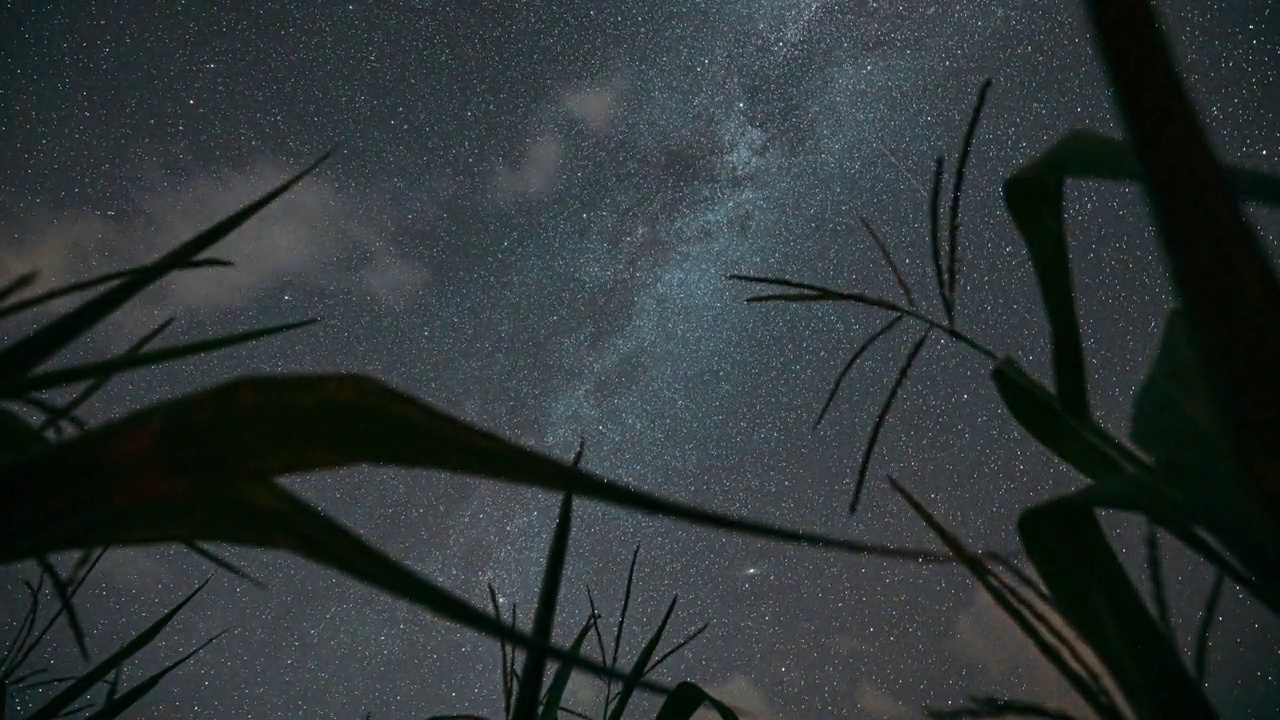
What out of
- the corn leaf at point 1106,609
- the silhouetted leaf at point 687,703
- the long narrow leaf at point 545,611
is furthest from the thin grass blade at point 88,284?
the silhouetted leaf at point 687,703

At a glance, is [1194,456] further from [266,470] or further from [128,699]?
[128,699]

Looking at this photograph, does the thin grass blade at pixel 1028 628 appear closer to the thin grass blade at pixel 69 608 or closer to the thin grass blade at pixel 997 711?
the thin grass blade at pixel 997 711

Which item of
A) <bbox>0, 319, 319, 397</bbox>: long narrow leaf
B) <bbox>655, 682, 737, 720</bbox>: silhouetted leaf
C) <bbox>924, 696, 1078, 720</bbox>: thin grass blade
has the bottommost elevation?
<bbox>924, 696, 1078, 720</bbox>: thin grass blade

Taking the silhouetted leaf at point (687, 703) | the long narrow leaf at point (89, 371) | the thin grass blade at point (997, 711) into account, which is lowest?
the thin grass blade at point (997, 711)

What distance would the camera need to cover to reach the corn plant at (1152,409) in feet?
0.74

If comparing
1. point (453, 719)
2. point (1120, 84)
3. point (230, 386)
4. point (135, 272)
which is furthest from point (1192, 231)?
point (453, 719)

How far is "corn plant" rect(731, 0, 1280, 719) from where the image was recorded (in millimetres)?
226

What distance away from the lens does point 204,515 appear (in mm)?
246

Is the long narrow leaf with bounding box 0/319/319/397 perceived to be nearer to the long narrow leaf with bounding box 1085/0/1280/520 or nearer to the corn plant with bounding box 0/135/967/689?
the corn plant with bounding box 0/135/967/689

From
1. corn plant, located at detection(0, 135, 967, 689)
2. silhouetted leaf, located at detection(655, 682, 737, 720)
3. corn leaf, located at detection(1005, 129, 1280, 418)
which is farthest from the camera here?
silhouetted leaf, located at detection(655, 682, 737, 720)

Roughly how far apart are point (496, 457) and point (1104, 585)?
37 cm

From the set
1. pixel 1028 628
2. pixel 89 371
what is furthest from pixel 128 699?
pixel 1028 628

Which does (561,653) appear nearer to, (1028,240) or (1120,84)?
(1120,84)

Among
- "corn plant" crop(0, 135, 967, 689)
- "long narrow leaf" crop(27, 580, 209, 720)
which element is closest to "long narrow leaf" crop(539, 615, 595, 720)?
"long narrow leaf" crop(27, 580, 209, 720)
